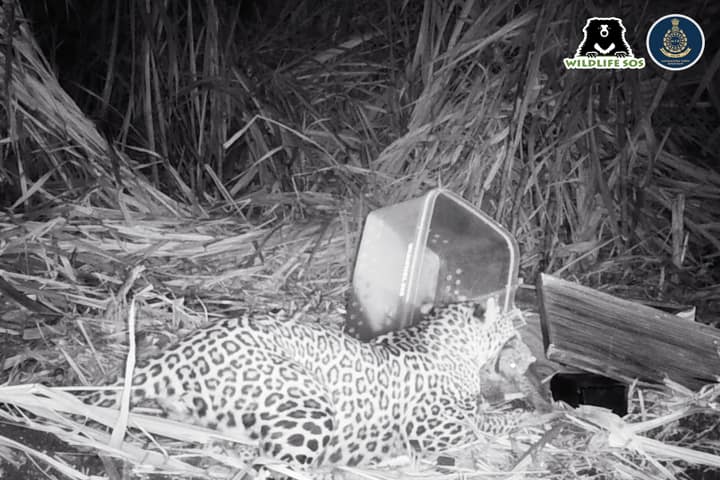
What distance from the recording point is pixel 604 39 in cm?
262

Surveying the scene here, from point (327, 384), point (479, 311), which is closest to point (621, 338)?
point (479, 311)

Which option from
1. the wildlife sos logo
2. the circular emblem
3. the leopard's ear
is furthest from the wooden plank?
the circular emblem

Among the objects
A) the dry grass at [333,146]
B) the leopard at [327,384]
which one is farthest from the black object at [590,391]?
the dry grass at [333,146]

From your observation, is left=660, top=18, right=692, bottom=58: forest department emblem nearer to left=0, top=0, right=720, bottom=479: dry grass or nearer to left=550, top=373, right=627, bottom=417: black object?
left=0, top=0, right=720, bottom=479: dry grass

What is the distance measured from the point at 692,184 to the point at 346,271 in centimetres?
133

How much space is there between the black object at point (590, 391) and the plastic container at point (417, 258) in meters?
0.30

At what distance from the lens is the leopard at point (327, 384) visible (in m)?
1.68

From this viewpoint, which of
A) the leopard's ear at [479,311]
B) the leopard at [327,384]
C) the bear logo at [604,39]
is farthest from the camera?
the bear logo at [604,39]

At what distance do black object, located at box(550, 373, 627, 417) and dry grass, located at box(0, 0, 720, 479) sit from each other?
58cm

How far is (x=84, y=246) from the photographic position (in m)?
2.32

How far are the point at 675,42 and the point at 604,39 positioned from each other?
0.90 ft

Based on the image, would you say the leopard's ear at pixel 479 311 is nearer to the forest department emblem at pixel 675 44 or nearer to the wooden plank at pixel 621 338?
the wooden plank at pixel 621 338

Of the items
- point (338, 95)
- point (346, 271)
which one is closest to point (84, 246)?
point (346, 271)

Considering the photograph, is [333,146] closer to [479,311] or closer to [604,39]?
[479,311]
